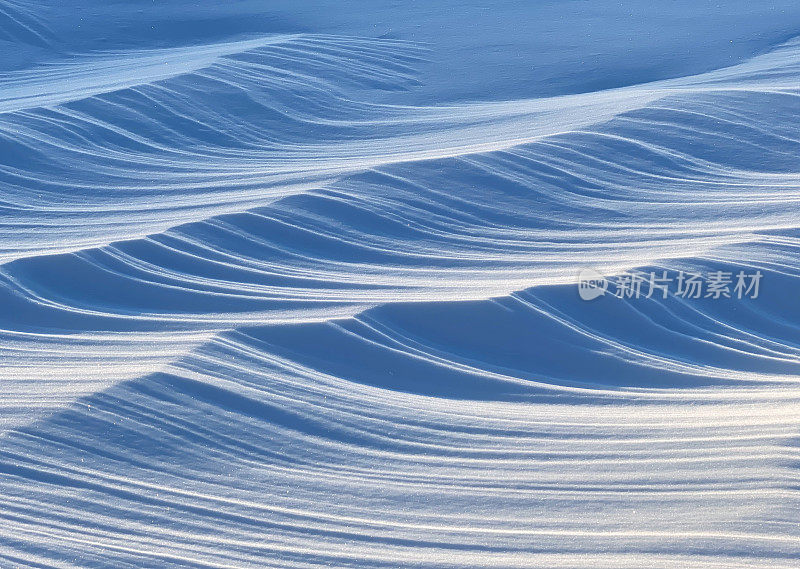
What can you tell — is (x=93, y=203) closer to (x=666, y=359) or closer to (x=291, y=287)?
(x=291, y=287)

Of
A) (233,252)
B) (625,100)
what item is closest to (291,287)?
(233,252)

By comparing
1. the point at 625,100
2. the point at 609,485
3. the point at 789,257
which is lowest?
the point at 609,485

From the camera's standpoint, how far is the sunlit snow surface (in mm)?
2740

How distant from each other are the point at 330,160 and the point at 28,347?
2.72 metres

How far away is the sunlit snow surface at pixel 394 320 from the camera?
2740 mm

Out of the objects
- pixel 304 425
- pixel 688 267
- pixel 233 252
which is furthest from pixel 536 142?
pixel 304 425

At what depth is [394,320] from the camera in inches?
156

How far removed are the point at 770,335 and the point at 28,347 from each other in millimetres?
3045

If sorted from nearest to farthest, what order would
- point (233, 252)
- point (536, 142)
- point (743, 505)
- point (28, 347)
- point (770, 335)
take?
1. point (743, 505)
2. point (28, 347)
3. point (770, 335)
4. point (233, 252)
5. point (536, 142)

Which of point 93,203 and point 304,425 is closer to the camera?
point 304,425

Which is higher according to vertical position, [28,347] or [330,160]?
[330,160]

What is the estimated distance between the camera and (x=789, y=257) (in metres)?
4.51

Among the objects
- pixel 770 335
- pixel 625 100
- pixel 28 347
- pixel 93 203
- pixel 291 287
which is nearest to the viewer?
pixel 28 347

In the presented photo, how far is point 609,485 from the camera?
9.55 ft
